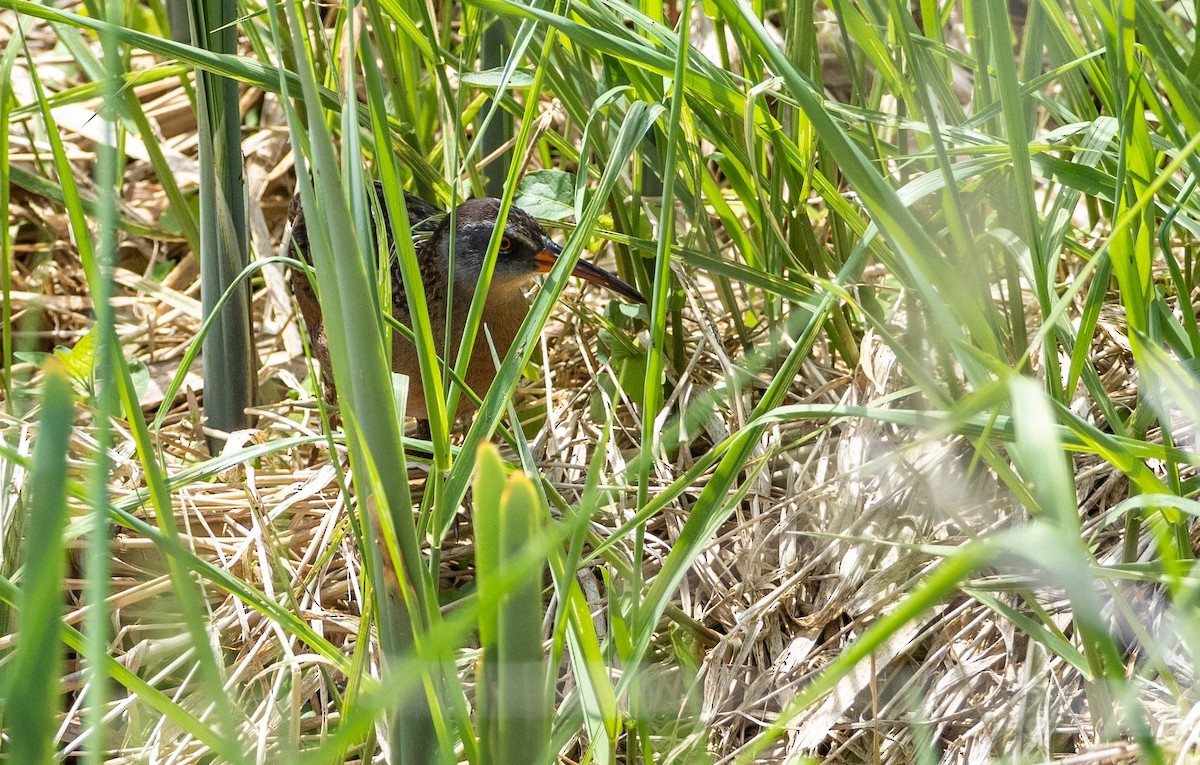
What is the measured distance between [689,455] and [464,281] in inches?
37.4

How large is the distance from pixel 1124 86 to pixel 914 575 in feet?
2.27

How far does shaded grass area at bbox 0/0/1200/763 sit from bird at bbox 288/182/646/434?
14cm

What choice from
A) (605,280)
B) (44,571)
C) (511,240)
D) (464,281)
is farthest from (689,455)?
(44,571)

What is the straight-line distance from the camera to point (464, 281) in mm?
2756

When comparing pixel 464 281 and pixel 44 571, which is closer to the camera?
pixel 44 571

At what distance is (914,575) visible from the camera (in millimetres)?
1596

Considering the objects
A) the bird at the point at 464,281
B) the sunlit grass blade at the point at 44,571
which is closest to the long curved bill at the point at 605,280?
the bird at the point at 464,281

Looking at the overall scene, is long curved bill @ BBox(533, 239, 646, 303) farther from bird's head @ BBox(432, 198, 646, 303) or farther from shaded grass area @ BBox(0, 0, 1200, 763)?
bird's head @ BBox(432, 198, 646, 303)

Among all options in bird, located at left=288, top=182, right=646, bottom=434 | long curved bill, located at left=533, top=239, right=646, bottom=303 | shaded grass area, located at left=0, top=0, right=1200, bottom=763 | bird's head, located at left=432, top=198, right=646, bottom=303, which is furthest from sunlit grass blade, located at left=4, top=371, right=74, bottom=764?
bird's head, located at left=432, top=198, right=646, bottom=303

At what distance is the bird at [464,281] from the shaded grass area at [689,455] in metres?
0.14

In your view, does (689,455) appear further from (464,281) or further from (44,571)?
(44,571)

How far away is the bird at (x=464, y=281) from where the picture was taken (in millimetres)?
2484

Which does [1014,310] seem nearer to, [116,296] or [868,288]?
[868,288]

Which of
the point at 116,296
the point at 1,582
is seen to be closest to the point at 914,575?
the point at 1,582
